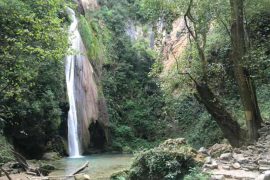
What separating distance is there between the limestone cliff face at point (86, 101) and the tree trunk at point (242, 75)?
536 inches

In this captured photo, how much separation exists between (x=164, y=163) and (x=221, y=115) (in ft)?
10.1

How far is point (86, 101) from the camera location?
24.4 m

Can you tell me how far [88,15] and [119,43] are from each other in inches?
127

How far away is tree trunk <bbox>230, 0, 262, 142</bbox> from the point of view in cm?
1119

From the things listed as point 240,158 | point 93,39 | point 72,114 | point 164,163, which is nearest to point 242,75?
point 240,158

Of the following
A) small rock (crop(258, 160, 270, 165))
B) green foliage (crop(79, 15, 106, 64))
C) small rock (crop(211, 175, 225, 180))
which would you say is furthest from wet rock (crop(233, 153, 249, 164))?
green foliage (crop(79, 15, 106, 64))

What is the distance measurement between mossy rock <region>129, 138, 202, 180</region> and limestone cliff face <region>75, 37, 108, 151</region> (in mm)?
13545

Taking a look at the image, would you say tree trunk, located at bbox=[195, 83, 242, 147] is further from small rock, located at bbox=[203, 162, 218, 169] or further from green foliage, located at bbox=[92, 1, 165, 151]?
green foliage, located at bbox=[92, 1, 165, 151]

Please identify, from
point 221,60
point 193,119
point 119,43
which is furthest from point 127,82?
point 221,60

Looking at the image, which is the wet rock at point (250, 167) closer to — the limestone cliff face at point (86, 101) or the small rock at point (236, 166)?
the small rock at point (236, 166)

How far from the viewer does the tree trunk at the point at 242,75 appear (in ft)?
36.7

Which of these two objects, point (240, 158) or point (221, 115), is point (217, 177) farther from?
point (221, 115)

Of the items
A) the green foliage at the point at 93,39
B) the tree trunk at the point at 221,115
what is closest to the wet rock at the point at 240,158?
the tree trunk at the point at 221,115

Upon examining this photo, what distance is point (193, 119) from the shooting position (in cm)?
2342
